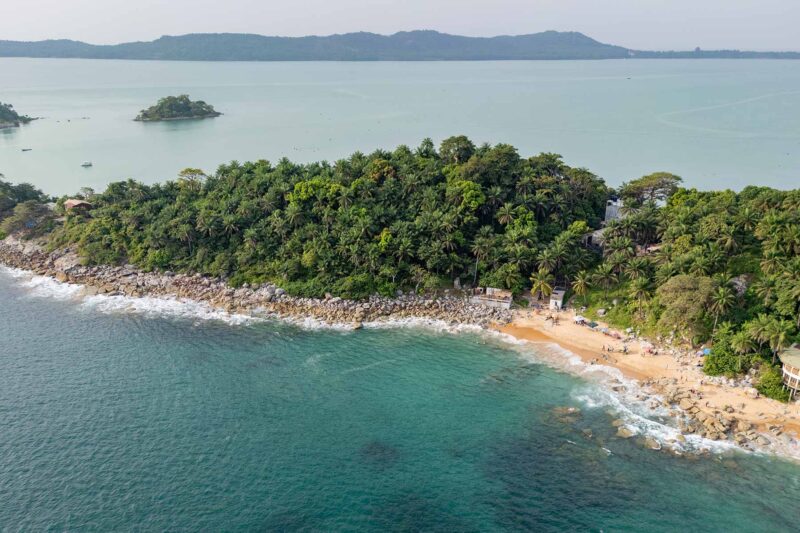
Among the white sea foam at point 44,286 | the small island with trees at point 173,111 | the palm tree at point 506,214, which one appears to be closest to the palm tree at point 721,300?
the palm tree at point 506,214

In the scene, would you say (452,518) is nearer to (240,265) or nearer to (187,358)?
(187,358)

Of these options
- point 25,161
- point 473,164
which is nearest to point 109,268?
point 473,164

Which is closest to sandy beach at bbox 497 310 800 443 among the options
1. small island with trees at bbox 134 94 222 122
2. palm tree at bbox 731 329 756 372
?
palm tree at bbox 731 329 756 372

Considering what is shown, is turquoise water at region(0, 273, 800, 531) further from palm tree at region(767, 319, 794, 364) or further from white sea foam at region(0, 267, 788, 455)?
palm tree at region(767, 319, 794, 364)

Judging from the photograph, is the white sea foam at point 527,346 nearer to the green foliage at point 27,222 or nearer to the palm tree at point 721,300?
the green foliage at point 27,222

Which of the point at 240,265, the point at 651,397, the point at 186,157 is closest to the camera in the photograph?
the point at 651,397

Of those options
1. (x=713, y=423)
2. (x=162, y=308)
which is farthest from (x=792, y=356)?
(x=162, y=308)
